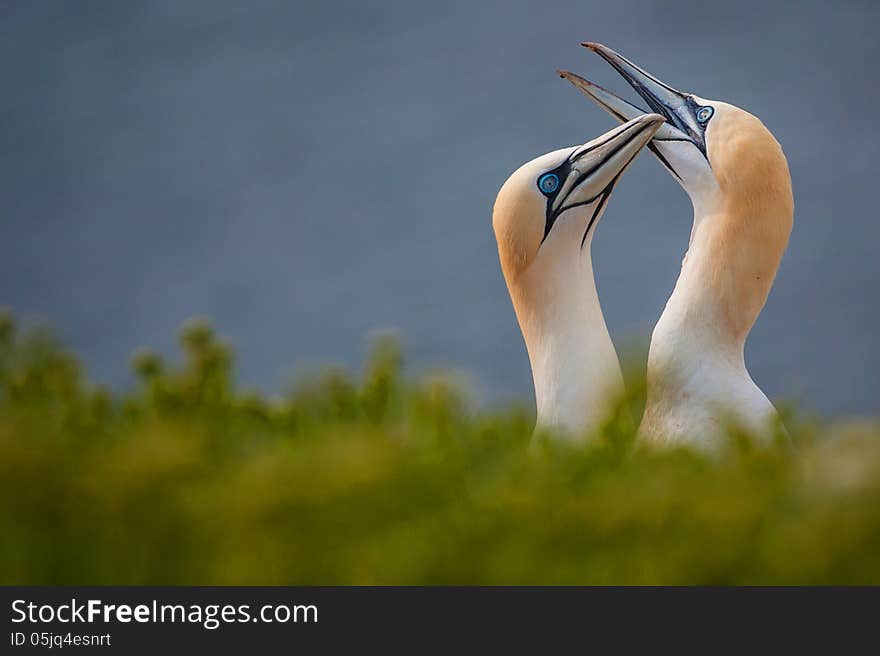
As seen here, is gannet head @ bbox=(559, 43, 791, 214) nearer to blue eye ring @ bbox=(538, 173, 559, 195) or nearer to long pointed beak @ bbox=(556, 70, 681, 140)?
long pointed beak @ bbox=(556, 70, 681, 140)

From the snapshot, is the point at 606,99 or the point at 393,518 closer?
the point at 393,518

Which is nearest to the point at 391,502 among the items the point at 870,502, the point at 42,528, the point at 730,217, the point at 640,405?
the point at 42,528

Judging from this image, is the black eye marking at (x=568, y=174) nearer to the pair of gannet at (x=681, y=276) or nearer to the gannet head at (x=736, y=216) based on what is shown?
the pair of gannet at (x=681, y=276)

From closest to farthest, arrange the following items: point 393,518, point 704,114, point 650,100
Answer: point 393,518, point 704,114, point 650,100

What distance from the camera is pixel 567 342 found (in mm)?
3104

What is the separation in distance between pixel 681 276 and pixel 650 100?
68 cm

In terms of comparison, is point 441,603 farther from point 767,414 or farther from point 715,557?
point 767,414

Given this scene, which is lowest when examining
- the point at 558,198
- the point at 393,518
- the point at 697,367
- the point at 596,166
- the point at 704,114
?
the point at 393,518

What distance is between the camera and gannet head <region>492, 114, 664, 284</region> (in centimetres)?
313

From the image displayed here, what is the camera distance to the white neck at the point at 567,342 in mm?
3020

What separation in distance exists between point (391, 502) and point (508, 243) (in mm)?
1925

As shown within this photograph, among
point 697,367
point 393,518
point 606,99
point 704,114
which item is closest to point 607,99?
point 606,99

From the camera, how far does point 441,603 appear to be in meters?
1.19

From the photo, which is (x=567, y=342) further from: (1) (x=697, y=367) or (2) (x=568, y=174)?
(2) (x=568, y=174)
